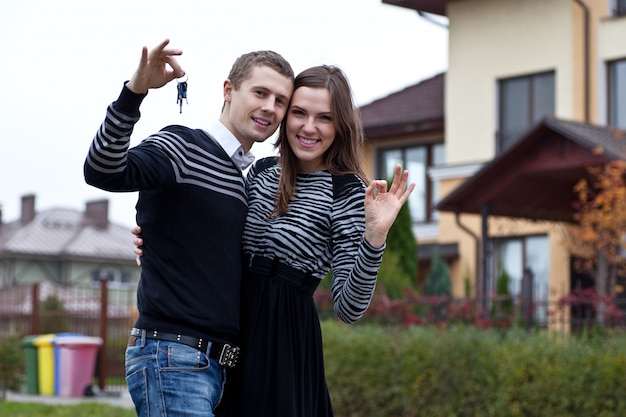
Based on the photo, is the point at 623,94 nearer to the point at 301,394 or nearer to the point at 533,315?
the point at 533,315

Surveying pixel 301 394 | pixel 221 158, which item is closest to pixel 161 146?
pixel 221 158

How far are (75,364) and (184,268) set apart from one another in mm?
14157

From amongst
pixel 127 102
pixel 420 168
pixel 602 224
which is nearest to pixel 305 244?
pixel 127 102

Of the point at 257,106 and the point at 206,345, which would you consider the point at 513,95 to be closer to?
the point at 257,106

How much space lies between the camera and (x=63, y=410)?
1247 cm

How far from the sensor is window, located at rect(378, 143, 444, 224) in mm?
26547

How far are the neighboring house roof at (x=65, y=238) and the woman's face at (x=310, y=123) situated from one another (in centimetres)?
5235

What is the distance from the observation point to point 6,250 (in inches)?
2169

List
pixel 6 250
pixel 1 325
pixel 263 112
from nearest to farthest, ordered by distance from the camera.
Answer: pixel 263 112, pixel 1 325, pixel 6 250

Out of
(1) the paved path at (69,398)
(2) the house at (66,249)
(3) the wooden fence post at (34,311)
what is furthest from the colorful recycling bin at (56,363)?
(2) the house at (66,249)

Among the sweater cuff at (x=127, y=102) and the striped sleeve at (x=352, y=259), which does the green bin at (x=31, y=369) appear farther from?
the sweater cuff at (x=127, y=102)

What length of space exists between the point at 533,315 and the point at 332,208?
7.69 meters

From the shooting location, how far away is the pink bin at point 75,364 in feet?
57.9

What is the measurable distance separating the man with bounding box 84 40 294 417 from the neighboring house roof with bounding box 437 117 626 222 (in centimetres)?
1260
